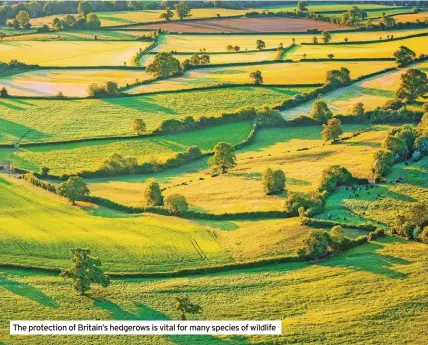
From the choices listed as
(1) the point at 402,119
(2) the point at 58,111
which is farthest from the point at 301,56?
(2) the point at 58,111

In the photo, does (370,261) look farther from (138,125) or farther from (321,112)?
(138,125)

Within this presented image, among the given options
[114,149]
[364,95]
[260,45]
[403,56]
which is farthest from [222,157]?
[260,45]

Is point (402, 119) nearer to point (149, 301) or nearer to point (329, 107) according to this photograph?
point (329, 107)

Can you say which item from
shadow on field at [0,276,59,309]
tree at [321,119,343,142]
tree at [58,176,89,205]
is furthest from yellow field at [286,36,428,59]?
shadow on field at [0,276,59,309]

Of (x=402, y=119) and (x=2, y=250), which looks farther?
(x=402, y=119)

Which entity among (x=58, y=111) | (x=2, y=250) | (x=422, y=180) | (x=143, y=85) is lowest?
(x=2, y=250)

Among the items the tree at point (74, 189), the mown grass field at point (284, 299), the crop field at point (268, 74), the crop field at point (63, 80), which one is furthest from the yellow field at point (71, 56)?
the mown grass field at point (284, 299)

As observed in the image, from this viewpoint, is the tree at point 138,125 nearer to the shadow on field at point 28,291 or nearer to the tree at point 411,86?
the tree at point 411,86
